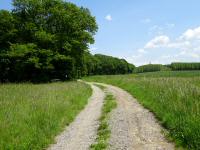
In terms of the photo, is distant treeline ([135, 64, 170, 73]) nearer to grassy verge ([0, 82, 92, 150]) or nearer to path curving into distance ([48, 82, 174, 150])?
grassy verge ([0, 82, 92, 150])

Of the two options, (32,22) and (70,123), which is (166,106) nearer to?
(70,123)

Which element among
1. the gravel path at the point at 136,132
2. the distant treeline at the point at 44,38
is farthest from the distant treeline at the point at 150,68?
the gravel path at the point at 136,132

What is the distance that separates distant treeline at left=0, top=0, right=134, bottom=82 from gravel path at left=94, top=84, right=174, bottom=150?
32.2m

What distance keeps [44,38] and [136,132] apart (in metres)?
35.8

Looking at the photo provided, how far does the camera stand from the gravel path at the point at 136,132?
9.97 meters

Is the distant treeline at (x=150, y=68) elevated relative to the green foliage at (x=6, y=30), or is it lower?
lower

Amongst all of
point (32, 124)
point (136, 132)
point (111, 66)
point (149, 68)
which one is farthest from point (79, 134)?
point (149, 68)

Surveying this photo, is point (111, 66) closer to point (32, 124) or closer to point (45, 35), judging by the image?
point (45, 35)

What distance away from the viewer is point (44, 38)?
150 ft

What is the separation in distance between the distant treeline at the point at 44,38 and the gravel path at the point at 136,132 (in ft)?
106

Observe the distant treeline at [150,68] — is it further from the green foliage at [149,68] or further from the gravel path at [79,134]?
the gravel path at [79,134]

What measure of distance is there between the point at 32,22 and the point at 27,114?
3709 centimetres

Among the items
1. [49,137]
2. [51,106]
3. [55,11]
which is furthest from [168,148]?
[55,11]

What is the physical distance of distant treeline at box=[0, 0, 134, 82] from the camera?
46.8m
